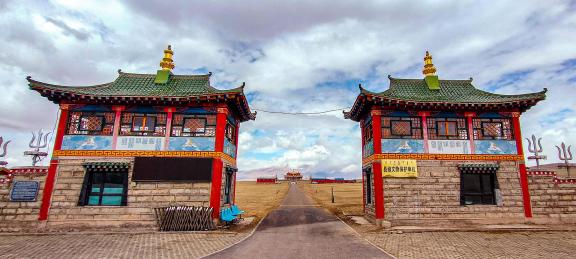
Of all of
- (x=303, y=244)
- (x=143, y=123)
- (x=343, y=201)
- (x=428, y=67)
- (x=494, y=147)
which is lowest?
(x=303, y=244)

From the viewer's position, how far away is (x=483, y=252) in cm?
1051

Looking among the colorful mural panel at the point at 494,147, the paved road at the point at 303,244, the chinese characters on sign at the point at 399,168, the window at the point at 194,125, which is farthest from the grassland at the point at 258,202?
the colorful mural panel at the point at 494,147

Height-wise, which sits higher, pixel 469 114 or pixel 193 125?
pixel 469 114

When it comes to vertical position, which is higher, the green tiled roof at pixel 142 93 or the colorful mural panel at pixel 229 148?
the green tiled roof at pixel 142 93

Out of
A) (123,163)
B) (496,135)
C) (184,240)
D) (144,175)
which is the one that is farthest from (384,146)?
(123,163)

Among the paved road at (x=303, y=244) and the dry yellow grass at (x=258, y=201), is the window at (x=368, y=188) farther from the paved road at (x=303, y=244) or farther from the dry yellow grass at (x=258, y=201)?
the dry yellow grass at (x=258, y=201)

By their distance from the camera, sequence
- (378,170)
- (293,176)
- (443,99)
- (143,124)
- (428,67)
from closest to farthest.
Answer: (143,124) < (378,170) < (443,99) < (428,67) < (293,176)

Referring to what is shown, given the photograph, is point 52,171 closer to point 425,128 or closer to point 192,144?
point 192,144

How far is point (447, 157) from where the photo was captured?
650 inches

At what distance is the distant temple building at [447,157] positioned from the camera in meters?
16.0

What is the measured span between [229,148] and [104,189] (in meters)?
7.16

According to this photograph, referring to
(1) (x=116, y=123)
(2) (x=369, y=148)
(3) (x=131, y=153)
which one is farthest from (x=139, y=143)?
(2) (x=369, y=148)

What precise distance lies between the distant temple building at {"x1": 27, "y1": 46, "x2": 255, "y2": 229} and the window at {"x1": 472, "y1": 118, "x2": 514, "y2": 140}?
47.4 feet

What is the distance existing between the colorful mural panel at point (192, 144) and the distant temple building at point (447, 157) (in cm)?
931
